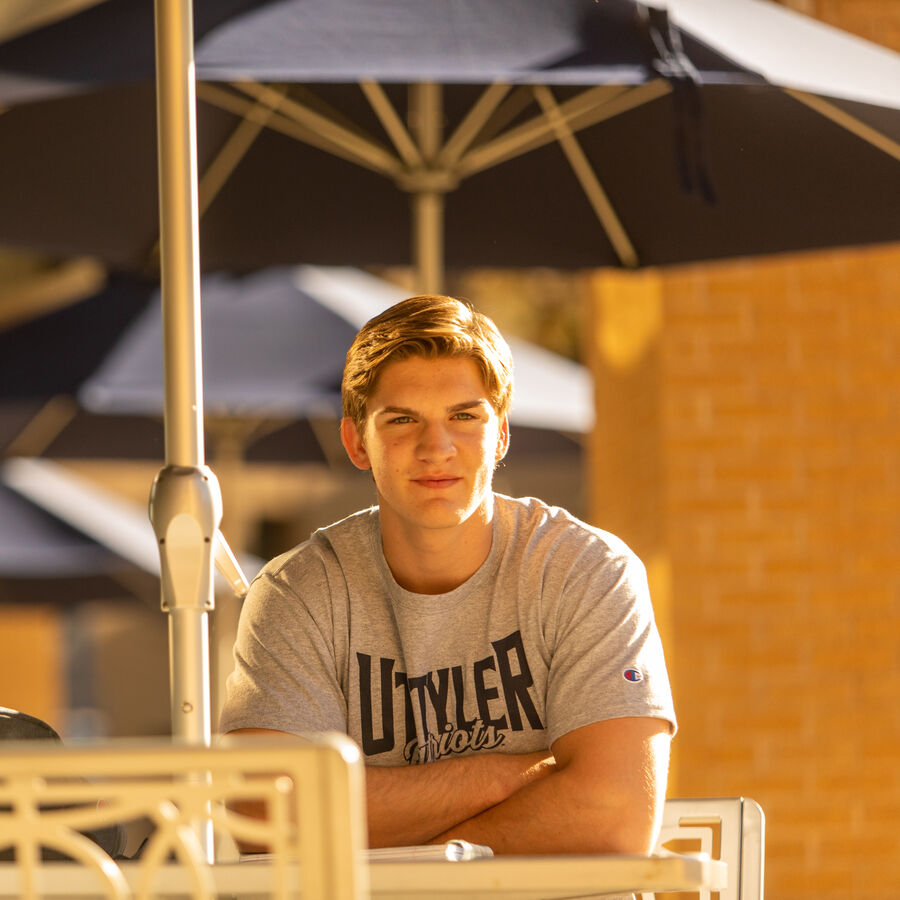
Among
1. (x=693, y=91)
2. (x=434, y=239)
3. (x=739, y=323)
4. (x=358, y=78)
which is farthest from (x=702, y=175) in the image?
(x=739, y=323)

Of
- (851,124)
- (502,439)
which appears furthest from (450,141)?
(502,439)

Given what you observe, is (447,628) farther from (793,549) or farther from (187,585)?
(793,549)

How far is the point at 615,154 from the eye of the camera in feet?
12.8

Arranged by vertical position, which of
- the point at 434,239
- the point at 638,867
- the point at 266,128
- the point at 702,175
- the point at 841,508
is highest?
the point at 266,128

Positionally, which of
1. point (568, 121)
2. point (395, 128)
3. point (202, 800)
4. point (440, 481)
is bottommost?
point (202, 800)

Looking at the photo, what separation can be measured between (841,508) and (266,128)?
2147mm

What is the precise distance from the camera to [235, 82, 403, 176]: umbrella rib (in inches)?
157

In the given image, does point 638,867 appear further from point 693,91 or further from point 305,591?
point 693,91

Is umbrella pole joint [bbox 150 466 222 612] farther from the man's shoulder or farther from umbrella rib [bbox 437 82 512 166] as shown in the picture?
umbrella rib [bbox 437 82 512 166]

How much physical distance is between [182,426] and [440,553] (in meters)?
0.45

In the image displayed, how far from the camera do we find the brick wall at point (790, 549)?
4930mm

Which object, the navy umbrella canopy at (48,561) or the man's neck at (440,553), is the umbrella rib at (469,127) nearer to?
the man's neck at (440,553)

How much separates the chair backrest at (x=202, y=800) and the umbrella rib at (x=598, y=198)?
2.96m

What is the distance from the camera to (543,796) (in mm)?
2121
